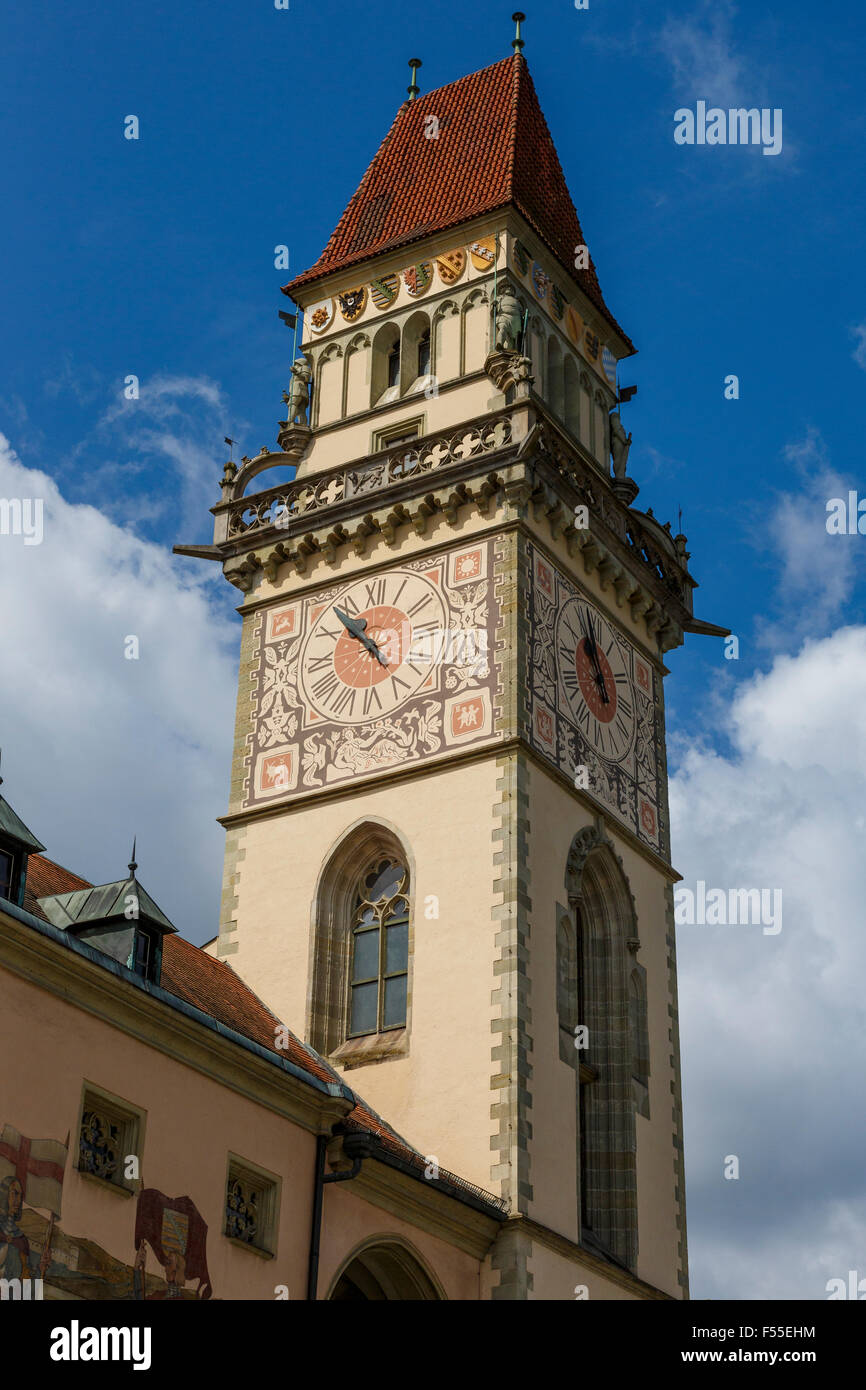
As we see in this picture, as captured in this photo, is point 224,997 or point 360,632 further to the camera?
point 360,632

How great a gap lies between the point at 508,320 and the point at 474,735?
7427 millimetres

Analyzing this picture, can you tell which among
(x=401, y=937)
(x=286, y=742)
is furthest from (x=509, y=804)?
(x=286, y=742)

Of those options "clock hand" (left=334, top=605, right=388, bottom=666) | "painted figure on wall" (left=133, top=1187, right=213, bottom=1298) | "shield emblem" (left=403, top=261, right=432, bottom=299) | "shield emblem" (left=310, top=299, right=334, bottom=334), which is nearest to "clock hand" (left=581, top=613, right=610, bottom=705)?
"clock hand" (left=334, top=605, right=388, bottom=666)

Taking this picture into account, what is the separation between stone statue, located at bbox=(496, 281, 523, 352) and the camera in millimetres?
31469

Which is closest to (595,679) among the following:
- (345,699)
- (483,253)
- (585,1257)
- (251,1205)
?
(345,699)

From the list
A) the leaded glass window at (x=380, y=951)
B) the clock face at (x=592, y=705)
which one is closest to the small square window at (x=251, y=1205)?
the leaded glass window at (x=380, y=951)

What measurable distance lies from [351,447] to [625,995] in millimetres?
9697

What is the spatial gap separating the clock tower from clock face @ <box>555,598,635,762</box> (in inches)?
2.5

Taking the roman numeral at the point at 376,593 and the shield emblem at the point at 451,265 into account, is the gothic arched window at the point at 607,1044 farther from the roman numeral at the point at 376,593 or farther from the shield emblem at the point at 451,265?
the shield emblem at the point at 451,265

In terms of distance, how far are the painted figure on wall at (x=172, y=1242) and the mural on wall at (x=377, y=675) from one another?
31.8 ft

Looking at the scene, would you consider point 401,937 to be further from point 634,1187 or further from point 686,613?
point 686,613

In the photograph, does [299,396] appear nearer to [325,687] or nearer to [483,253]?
[483,253]

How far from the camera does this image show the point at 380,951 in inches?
1084
